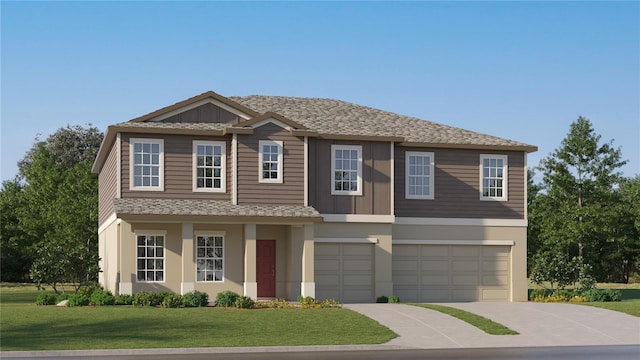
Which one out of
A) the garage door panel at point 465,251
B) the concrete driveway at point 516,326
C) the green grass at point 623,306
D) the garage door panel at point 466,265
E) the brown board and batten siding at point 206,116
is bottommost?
the green grass at point 623,306

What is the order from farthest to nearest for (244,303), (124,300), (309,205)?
(309,205)
(124,300)
(244,303)

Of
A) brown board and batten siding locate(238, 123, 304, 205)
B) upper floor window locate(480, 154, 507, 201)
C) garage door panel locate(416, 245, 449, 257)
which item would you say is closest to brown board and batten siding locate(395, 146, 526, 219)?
upper floor window locate(480, 154, 507, 201)

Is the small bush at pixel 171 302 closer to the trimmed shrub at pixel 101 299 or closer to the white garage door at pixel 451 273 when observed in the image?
the trimmed shrub at pixel 101 299

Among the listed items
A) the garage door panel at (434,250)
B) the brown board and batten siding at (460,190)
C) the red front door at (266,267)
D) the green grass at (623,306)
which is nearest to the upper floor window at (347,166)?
the brown board and batten siding at (460,190)

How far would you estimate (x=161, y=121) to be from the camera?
1465 inches

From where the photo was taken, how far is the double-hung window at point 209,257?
36.8m

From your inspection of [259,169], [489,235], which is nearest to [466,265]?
[489,235]

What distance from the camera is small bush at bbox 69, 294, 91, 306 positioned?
32500 millimetres

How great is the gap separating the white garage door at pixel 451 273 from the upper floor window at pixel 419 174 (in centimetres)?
232

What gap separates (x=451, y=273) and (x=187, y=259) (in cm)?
1195

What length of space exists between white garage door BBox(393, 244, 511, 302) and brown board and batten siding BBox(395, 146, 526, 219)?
147 cm

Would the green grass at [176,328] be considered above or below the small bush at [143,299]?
below

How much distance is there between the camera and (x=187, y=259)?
35.2m

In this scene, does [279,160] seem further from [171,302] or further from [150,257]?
[171,302]
